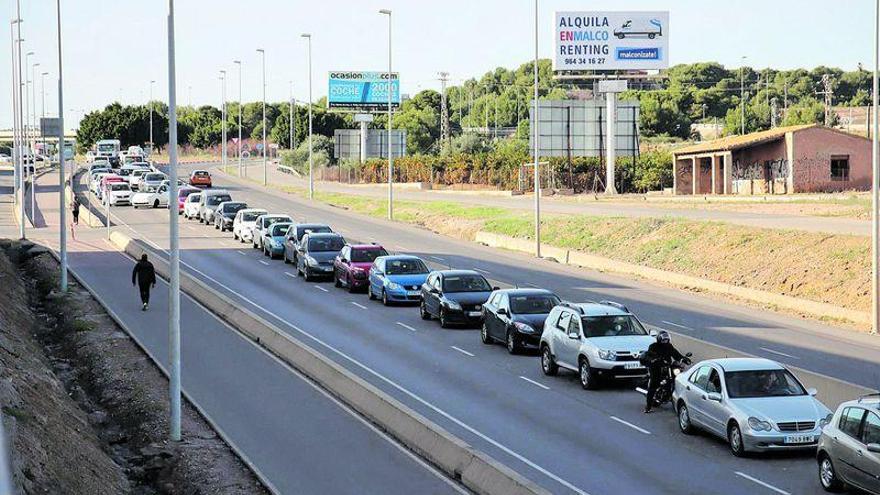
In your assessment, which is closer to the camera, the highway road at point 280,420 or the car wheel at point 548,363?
the highway road at point 280,420

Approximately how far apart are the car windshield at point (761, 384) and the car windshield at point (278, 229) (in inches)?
1351

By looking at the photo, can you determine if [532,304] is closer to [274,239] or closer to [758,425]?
[758,425]

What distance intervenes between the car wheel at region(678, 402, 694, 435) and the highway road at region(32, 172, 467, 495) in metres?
4.65

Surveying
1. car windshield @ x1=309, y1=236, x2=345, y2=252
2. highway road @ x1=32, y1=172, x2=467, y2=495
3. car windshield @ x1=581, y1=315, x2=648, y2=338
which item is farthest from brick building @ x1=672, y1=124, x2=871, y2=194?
car windshield @ x1=581, y1=315, x2=648, y2=338

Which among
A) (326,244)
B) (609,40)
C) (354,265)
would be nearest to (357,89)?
(609,40)

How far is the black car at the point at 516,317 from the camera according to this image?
96.3 feet

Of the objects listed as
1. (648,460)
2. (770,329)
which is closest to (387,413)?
(648,460)

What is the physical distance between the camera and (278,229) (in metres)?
52.9

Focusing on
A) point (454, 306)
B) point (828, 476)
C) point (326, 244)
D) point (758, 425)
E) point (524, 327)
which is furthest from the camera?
point (326, 244)

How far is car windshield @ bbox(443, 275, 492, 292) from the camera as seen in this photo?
34.6 metres

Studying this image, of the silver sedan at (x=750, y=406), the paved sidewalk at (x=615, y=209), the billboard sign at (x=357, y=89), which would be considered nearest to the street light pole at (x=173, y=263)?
the silver sedan at (x=750, y=406)

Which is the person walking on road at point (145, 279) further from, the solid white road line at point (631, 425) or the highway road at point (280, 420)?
the solid white road line at point (631, 425)

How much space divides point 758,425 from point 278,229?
36.1 meters

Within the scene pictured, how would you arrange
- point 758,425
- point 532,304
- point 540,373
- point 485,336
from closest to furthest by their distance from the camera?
point 758,425 < point 540,373 < point 532,304 < point 485,336
